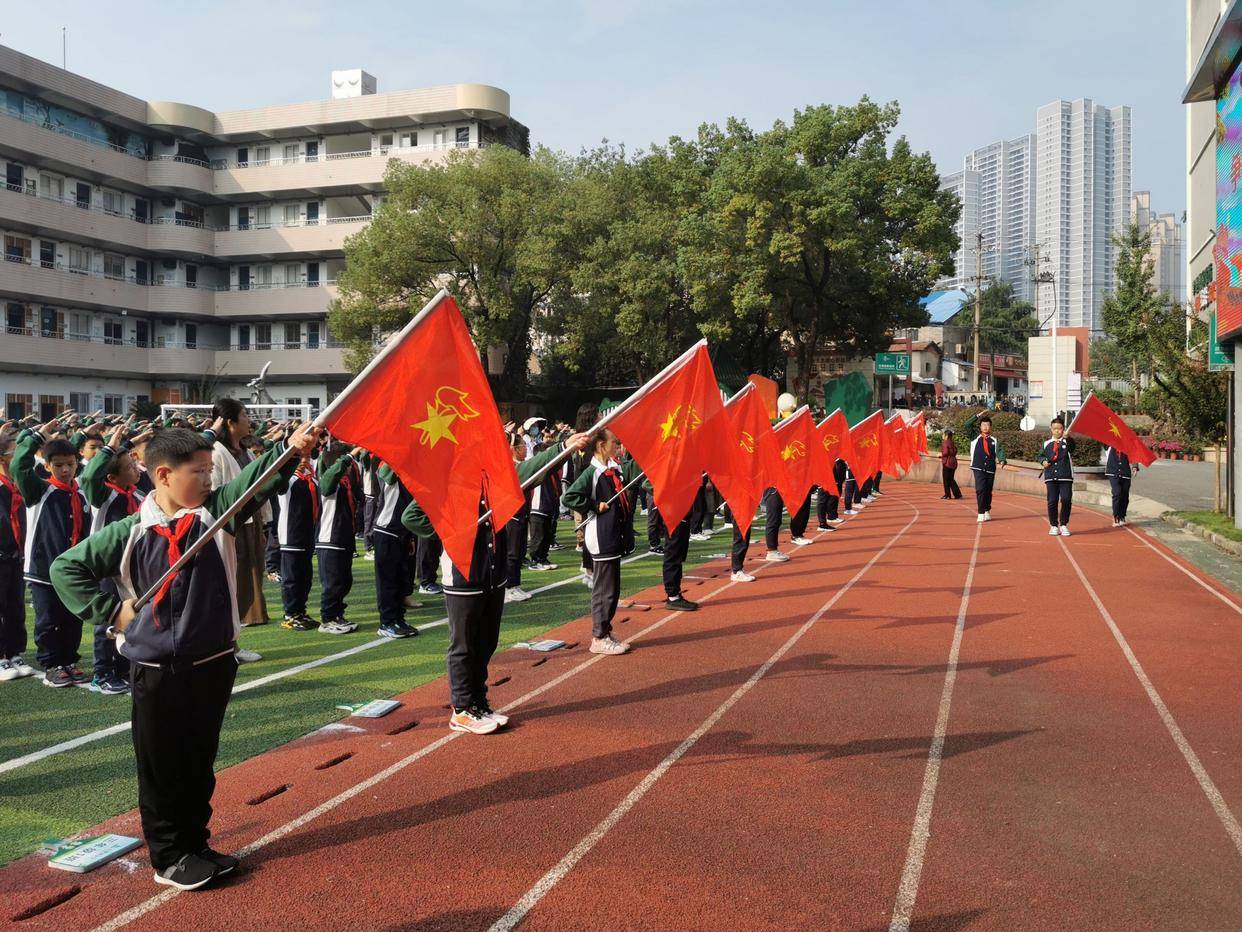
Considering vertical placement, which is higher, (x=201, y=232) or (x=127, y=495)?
(x=201, y=232)

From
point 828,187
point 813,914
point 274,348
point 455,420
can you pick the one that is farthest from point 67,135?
point 813,914

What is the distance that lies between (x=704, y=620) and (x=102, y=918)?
23.2 ft

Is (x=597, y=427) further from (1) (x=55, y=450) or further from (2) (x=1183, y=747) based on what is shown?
(2) (x=1183, y=747)

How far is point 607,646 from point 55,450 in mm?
4784

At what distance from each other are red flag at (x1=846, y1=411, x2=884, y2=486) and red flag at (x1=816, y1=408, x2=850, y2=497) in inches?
71.5

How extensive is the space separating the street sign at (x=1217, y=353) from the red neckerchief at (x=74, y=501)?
62.0ft

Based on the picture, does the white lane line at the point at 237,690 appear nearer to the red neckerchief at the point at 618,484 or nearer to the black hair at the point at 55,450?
the black hair at the point at 55,450

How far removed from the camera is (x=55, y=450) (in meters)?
7.53

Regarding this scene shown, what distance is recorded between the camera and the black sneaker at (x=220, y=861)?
436cm

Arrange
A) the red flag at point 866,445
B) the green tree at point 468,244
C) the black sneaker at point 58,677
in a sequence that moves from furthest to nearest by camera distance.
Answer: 1. the green tree at point 468,244
2. the red flag at point 866,445
3. the black sneaker at point 58,677

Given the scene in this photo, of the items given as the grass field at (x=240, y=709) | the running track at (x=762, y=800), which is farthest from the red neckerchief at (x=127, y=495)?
the running track at (x=762, y=800)

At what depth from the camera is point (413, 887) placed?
14.3 feet

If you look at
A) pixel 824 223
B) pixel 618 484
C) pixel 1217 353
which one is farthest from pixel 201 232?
pixel 618 484

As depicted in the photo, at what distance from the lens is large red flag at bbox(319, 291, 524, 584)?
5176 mm
